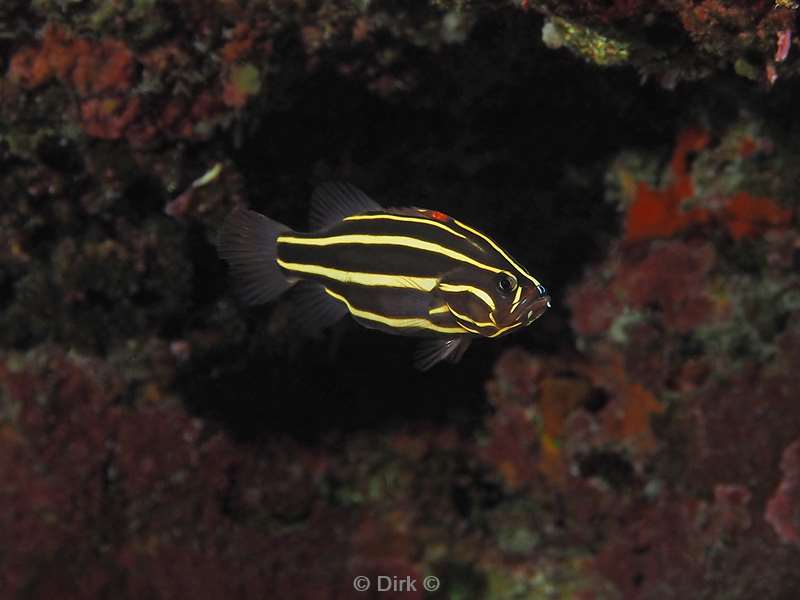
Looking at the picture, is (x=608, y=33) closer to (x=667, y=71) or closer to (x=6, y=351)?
(x=667, y=71)

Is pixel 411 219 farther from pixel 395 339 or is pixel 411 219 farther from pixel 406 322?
pixel 395 339

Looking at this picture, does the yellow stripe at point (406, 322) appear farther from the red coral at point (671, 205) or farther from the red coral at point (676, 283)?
the red coral at point (671, 205)

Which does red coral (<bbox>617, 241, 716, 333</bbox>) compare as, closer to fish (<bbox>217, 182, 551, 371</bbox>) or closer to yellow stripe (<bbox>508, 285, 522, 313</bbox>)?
fish (<bbox>217, 182, 551, 371</bbox>)

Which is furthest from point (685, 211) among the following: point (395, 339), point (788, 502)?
point (395, 339)

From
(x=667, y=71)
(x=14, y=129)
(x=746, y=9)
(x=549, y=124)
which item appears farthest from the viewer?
(x=549, y=124)

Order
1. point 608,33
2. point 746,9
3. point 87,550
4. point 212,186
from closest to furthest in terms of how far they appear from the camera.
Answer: point 746,9 → point 608,33 → point 212,186 → point 87,550

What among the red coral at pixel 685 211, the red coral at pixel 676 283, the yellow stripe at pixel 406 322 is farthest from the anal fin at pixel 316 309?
the red coral at pixel 685 211

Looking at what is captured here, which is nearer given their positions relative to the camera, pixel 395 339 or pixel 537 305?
pixel 537 305

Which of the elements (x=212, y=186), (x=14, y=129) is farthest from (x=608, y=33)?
(x=14, y=129)
